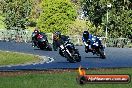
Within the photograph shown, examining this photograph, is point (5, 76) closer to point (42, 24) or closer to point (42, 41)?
point (42, 41)

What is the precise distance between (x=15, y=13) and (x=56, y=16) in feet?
32.6

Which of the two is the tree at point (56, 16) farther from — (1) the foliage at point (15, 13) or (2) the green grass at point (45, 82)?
(2) the green grass at point (45, 82)

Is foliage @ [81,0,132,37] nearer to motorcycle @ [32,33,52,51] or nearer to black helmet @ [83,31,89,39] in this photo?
motorcycle @ [32,33,52,51]

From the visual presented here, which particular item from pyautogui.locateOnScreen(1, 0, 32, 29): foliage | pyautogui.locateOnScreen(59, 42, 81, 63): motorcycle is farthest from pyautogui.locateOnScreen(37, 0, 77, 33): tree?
pyautogui.locateOnScreen(59, 42, 81, 63): motorcycle

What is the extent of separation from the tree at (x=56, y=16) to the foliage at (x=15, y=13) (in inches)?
199

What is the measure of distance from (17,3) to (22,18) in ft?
10.1

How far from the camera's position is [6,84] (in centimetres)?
1348

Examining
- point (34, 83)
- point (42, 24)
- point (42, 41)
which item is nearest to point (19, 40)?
point (42, 41)

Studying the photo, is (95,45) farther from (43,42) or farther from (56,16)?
(56,16)

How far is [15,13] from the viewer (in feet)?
264

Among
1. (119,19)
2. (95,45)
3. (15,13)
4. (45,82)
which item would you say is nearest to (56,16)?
(15,13)

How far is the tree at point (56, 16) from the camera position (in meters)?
86.6

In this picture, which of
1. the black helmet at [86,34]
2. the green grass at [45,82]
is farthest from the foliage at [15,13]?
the green grass at [45,82]

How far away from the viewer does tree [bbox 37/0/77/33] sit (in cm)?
8662
